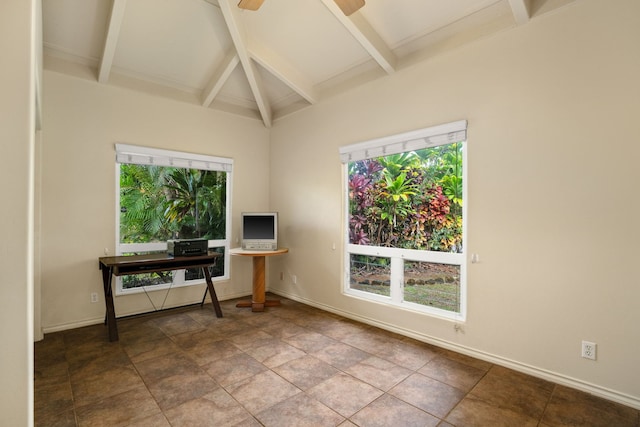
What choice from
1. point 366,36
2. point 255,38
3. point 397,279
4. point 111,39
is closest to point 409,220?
point 397,279

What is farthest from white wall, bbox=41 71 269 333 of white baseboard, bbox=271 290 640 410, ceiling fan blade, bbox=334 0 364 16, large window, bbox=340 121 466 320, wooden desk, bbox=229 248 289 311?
white baseboard, bbox=271 290 640 410

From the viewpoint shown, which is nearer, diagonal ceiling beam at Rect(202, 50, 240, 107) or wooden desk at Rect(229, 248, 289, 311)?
diagonal ceiling beam at Rect(202, 50, 240, 107)

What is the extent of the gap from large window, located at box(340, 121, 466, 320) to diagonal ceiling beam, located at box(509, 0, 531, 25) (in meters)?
0.86

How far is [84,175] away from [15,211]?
2.56m

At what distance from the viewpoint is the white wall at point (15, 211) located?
1277 mm

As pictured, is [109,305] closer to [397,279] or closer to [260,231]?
[260,231]

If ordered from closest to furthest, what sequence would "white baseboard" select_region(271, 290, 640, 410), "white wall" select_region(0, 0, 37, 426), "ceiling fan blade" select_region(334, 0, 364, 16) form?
"white wall" select_region(0, 0, 37, 426), "white baseboard" select_region(271, 290, 640, 410), "ceiling fan blade" select_region(334, 0, 364, 16)

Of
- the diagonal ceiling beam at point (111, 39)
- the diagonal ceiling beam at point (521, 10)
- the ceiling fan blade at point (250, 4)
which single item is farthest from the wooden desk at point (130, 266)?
the diagonal ceiling beam at point (521, 10)

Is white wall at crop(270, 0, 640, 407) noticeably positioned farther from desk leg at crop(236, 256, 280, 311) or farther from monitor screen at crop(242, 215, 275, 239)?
monitor screen at crop(242, 215, 275, 239)

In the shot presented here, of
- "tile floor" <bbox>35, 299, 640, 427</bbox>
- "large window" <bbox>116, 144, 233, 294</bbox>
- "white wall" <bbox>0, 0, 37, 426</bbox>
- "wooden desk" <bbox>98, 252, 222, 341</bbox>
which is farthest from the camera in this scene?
"large window" <bbox>116, 144, 233, 294</bbox>

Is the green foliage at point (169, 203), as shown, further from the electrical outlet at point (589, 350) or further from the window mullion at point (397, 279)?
the electrical outlet at point (589, 350)

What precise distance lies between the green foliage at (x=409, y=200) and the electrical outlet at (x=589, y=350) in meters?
1.11

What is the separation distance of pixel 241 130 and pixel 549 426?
458 cm

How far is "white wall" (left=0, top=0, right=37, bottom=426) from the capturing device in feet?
4.19
